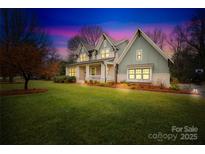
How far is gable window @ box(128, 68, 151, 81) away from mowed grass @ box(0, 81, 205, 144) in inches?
120

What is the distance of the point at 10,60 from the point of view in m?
5.59

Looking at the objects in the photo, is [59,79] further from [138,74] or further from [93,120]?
[138,74]

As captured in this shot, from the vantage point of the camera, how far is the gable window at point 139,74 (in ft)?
28.5

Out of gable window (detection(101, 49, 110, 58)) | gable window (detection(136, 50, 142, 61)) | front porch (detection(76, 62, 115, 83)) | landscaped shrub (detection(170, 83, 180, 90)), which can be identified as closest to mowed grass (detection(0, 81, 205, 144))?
landscaped shrub (detection(170, 83, 180, 90))

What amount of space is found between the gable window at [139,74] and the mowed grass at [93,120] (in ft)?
10.0

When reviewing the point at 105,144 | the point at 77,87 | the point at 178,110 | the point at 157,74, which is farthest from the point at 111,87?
the point at 105,144

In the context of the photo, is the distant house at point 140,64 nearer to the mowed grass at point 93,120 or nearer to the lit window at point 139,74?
the lit window at point 139,74

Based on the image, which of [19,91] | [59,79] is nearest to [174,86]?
[59,79]

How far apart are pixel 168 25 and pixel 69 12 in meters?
2.89

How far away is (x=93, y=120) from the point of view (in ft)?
13.5

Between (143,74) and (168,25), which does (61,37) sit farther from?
(143,74)

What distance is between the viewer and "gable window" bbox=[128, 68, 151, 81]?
868 centimetres

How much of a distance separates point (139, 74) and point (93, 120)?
525 centimetres

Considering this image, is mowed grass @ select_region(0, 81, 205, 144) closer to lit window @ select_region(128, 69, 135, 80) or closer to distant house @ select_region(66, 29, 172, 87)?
distant house @ select_region(66, 29, 172, 87)
